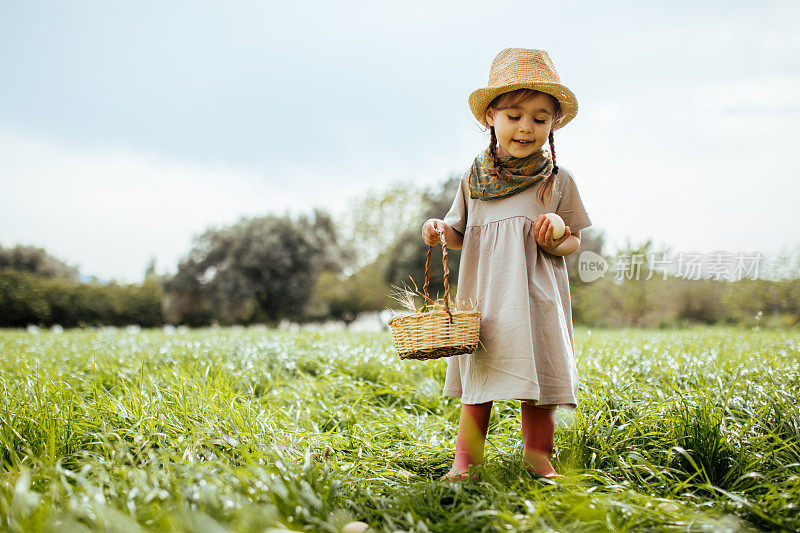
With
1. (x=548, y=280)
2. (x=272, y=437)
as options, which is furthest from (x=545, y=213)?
(x=272, y=437)

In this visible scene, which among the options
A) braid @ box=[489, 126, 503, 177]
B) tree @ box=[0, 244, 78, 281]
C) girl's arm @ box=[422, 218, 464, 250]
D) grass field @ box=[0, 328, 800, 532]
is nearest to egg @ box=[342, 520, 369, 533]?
grass field @ box=[0, 328, 800, 532]

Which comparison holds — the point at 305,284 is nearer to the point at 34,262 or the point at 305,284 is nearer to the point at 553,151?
the point at 34,262

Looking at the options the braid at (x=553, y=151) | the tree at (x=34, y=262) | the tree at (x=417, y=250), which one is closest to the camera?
the braid at (x=553, y=151)

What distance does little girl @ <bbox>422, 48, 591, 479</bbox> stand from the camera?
231 cm

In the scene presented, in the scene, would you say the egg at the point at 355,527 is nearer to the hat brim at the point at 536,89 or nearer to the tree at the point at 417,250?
the hat brim at the point at 536,89

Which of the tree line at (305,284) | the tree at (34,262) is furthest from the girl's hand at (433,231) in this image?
the tree at (34,262)

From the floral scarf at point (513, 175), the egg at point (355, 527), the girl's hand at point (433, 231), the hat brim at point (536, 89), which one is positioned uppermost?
the hat brim at point (536, 89)

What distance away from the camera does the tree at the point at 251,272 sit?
2180 centimetres

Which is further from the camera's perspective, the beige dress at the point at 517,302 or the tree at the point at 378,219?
the tree at the point at 378,219

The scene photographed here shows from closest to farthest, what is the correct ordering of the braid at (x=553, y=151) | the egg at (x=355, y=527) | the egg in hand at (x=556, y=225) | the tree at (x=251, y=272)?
the egg at (x=355, y=527), the egg in hand at (x=556, y=225), the braid at (x=553, y=151), the tree at (x=251, y=272)

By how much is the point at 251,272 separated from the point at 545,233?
817 inches

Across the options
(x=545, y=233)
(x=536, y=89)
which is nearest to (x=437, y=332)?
(x=545, y=233)

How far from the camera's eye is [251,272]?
72.2ft

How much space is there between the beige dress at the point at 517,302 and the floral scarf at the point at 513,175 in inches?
2.1
